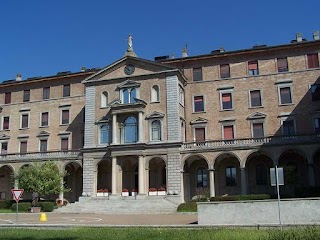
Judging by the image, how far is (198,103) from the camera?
4859 centimetres

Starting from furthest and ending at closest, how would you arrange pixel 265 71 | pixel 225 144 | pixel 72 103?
1. pixel 72 103
2. pixel 265 71
3. pixel 225 144

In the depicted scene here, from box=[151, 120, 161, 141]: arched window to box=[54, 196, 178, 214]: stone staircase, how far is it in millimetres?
6778

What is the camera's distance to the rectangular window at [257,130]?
4559 centimetres

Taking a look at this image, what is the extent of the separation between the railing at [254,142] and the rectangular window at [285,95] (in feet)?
17.7

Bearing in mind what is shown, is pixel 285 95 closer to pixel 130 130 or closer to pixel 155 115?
pixel 155 115

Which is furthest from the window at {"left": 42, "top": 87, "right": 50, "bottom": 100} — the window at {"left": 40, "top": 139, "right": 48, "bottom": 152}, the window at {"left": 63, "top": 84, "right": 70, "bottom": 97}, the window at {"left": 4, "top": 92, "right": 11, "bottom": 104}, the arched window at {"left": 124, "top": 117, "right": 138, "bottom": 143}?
the arched window at {"left": 124, "top": 117, "right": 138, "bottom": 143}

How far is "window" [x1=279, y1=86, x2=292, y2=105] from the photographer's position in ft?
149

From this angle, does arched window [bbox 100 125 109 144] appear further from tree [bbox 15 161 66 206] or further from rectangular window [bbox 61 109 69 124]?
rectangular window [bbox 61 109 69 124]

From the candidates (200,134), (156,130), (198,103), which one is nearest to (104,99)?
(156,130)

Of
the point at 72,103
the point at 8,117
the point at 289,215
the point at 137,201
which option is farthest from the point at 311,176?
the point at 8,117

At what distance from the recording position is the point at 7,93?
58031 mm

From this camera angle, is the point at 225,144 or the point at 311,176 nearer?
the point at 311,176

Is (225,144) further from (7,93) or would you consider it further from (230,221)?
(7,93)

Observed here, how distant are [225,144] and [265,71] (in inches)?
399
